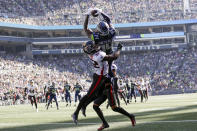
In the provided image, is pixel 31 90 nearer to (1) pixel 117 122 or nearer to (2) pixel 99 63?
(1) pixel 117 122

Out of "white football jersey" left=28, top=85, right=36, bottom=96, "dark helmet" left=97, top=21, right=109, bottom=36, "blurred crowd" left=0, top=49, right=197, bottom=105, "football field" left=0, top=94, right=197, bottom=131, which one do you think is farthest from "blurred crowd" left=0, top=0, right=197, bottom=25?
"dark helmet" left=97, top=21, right=109, bottom=36

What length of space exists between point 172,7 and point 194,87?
82.1ft

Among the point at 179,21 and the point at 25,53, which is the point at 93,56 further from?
the point at 179,21

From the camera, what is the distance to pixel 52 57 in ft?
245

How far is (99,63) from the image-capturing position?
948 cm

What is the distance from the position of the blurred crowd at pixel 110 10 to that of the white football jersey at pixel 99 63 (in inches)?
2522

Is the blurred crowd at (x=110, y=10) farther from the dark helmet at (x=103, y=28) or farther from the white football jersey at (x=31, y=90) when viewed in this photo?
the dark helmet at (x=103, y=28)

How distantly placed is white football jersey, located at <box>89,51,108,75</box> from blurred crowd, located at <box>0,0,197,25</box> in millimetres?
64067

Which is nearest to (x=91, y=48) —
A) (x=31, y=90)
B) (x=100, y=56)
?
(x=100, y=56)

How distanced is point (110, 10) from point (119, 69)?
52.2ft

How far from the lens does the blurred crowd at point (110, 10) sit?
→ 74.1 m

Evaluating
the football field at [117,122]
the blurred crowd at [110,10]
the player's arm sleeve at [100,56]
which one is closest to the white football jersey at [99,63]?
the player's arm sleeve at [100,56]

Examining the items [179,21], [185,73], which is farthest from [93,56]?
[179,21]

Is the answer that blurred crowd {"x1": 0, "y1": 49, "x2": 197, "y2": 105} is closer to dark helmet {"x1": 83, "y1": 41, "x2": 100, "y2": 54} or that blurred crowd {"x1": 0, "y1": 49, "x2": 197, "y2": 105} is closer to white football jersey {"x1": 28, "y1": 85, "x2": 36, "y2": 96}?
white football jersey {"x1": 28, "y1": 85, "x2": 36, "y2": 96}
